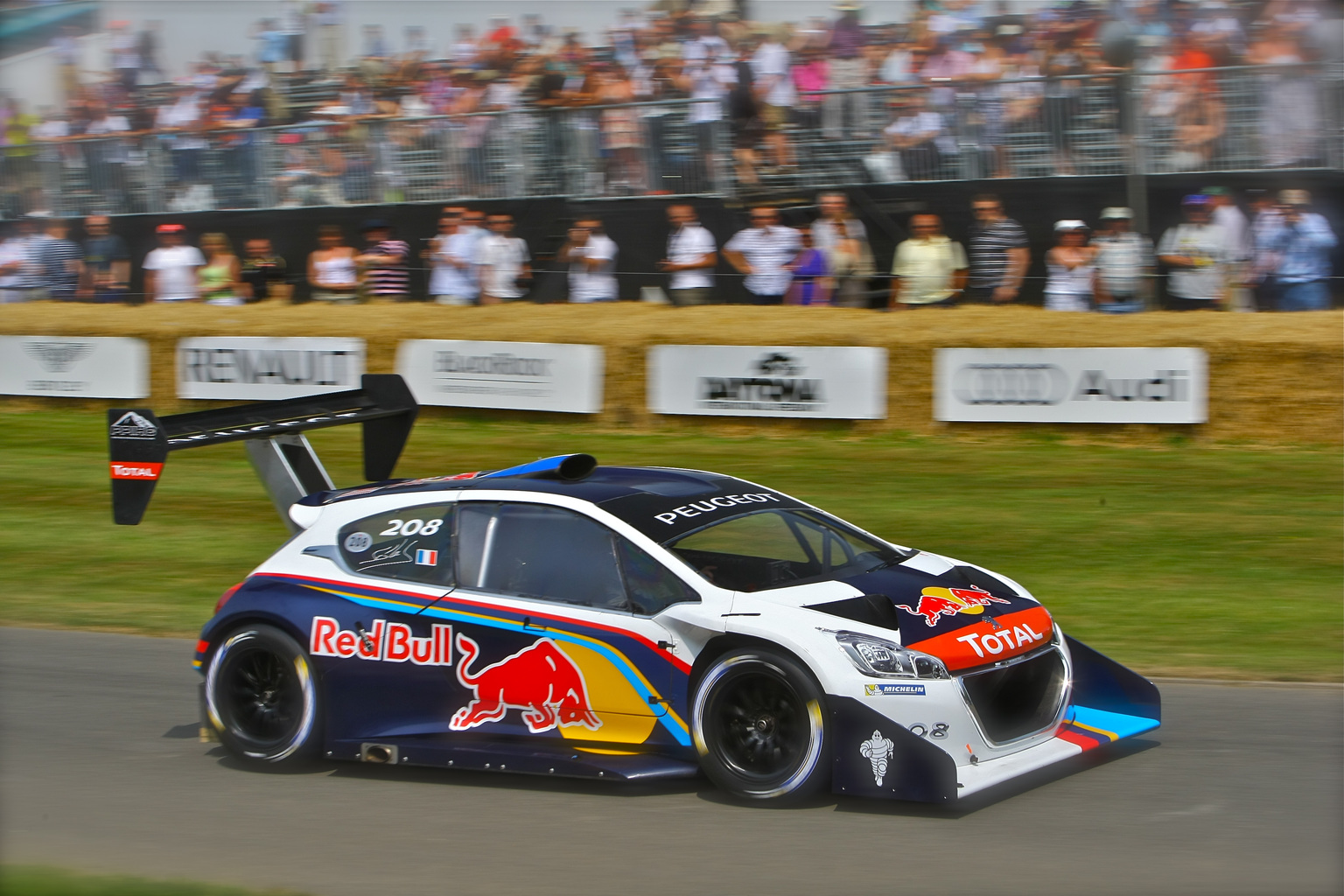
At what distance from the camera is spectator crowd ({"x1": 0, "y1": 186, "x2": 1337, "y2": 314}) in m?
14.0

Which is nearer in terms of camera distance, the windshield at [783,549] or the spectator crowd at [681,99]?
the windshield at [783,549]

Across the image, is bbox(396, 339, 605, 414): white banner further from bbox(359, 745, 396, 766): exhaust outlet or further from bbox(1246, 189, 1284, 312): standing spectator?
bbox(359, 745, 396, 766): exhaust outlet

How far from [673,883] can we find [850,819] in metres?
0.89

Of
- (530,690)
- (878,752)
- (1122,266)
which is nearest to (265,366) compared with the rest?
(1122,266)

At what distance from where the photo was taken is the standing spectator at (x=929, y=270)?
15.0 m

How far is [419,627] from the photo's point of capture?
19.7 ft

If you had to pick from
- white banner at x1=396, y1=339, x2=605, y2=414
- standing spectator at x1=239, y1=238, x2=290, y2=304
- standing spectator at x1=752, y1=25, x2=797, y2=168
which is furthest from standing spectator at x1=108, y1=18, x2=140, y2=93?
standing spectator at x1=752, y1=25, x2=797, y2=168

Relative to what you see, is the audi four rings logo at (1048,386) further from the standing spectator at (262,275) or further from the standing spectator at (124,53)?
the standing spectator at (124,53)

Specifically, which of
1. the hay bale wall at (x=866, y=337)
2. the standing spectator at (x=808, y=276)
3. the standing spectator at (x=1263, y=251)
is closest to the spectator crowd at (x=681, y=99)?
the standing spectator at (x=1263, y=251)

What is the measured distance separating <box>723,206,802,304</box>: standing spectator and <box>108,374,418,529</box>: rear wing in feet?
27.9

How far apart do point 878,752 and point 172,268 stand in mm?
16391

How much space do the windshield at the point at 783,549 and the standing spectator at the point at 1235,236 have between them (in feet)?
30.1

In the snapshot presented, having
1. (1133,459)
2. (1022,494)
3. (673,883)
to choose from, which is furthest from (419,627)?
(1133,459)

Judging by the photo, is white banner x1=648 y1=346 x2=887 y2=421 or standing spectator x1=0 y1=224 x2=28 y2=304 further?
standing spectator x1=0 y1=224 x2=28 y2=304
